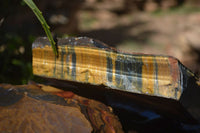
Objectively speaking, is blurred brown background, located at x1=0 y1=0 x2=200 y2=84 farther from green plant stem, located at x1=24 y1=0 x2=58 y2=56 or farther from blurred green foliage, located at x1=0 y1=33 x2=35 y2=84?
green plant stem, located at x1=24 y1=0 x2=58 y2=56

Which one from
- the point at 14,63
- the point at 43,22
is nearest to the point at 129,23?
the point at 14,63

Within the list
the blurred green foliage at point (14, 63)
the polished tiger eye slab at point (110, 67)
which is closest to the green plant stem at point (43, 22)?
the polished tiger eye slab at point (110, 67)

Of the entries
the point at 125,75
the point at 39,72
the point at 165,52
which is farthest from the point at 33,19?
the point at 125,75

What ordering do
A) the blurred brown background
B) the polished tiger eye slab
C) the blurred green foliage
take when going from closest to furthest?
the polished tiger eye slab, the blurred green foliage, the blurred brown background

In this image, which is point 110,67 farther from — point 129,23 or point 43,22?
point 129,23

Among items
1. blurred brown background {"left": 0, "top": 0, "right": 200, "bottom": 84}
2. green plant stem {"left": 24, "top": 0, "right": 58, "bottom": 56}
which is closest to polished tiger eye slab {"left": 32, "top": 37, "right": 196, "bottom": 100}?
green plant stem {"left": 24, "top": 0, "right": 58, "bottom": 56}

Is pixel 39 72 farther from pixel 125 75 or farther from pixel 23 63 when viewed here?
pixel 23 63

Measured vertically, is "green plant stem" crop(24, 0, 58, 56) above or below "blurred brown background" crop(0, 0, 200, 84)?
below

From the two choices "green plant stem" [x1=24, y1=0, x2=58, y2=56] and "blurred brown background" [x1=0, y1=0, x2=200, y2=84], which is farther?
"blurred brown background" [x1=0, y1=0, x2=200, y2=84]
